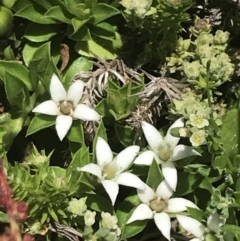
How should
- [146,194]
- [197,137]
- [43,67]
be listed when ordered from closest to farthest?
[197,137] < [146,194] < [43,67]

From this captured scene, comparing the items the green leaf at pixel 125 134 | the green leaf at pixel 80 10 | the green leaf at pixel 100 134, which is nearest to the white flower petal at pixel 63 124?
the green leaf at pixel 100 134

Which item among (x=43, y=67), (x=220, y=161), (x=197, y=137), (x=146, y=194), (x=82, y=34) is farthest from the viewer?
(x=82, y=34)

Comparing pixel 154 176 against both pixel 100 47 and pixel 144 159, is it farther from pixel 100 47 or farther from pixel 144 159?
pixel 100 47

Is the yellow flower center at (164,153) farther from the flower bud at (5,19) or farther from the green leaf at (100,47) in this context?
the flower bud at (5,19)

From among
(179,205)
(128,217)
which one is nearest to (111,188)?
(128,217)

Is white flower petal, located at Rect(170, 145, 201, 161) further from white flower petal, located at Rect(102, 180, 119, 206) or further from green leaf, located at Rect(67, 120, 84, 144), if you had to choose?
green leaf, located at Rect(67, 120, 84, 144)

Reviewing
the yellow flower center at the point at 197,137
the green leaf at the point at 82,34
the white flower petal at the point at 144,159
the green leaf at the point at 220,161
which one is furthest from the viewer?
the green leaf at the point at 82,34
